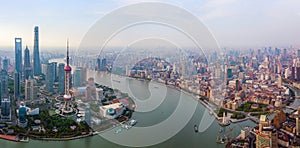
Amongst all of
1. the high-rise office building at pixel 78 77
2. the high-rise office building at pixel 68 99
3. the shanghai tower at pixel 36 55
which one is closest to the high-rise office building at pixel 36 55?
the shanghai tower at pixel 36 55

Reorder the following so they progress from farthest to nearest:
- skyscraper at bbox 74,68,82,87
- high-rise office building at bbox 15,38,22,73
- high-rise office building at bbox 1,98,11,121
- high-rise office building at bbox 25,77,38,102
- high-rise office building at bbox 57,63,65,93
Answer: high-rise office building at bbox 15,38,22,73 < high-rise office building at bbox 57,63,65,93 < high-rise office building at bbox 25,77,38,102 < skyscraper at bbox 74,68,82,87 < high-rise office building at bbox 1,98,11,121

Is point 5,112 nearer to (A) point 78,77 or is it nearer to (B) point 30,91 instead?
(B) point 30,91

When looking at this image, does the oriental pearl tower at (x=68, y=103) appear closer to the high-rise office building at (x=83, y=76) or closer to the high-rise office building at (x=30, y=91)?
the high-rise office building at (x=83, y=76)

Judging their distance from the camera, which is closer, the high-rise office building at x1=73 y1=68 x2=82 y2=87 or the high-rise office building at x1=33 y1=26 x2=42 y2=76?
the high-rise office building at x1=73 y1=68 x2=82 y2=87

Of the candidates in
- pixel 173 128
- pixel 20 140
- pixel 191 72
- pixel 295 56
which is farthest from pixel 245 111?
pixel 295 56

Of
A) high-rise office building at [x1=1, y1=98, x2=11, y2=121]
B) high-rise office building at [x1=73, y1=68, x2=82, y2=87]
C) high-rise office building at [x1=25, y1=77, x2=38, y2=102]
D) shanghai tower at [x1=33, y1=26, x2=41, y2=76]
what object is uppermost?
shanghai tower at [x1=33, y1=26, x2=41, y2=76]

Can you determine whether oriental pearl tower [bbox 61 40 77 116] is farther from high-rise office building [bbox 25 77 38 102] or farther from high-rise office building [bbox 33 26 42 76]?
high-rise office building [bbox 33 26 42 76]

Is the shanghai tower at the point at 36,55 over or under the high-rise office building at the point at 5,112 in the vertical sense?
over

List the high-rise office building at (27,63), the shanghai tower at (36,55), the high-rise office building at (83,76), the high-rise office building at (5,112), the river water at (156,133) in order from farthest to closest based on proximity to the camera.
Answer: the shanghai tower at (36,55), the high-rise office building at (27,63), the high-rise office building at (83,76), the high-rise office building at (5,112), the river water at (156,133)

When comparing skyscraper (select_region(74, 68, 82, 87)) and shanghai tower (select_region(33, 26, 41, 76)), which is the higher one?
shanghai tower (select_region(33, 26, 41, 76))

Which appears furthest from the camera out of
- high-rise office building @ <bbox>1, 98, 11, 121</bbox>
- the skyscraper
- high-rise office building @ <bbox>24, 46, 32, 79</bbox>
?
high-rise office building @ <bbox>24, 46, 32, 79</bbox>

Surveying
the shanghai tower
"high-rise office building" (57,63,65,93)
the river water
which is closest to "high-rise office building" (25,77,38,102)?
"high-rise office building" (57,63,65,93)
